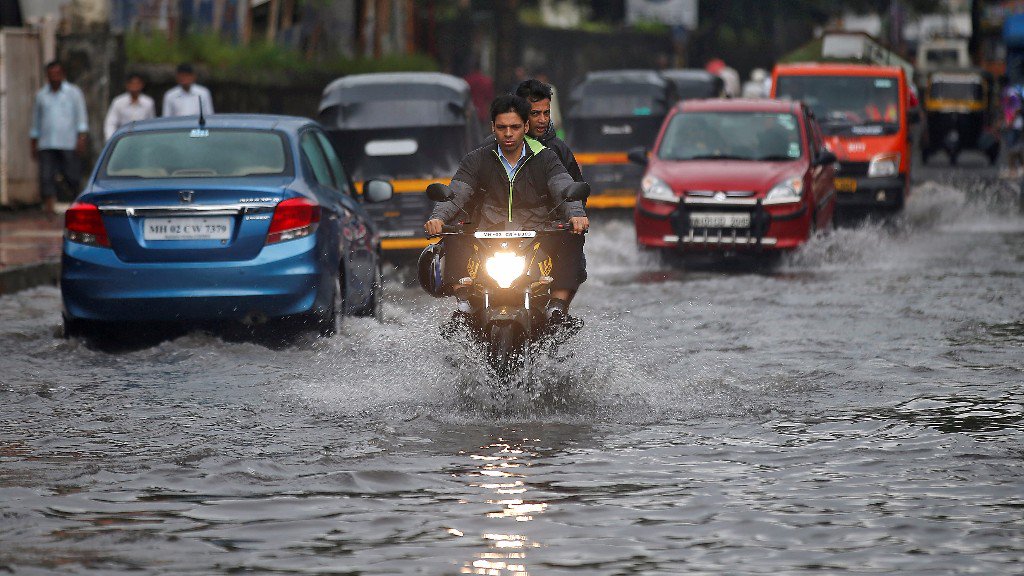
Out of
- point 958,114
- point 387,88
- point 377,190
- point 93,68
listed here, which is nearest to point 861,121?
point 387,88

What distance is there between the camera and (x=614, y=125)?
25.0 metres

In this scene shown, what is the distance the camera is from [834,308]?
1434 cm

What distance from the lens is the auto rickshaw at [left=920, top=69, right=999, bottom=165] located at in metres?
45.4

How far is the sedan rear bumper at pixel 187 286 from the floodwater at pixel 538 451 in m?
0.27

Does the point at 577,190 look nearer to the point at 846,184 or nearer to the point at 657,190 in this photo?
the point at 657,190

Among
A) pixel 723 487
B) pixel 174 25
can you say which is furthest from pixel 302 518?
pixel 174 25

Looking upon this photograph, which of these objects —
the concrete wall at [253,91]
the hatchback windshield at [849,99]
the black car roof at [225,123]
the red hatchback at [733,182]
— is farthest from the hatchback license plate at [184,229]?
the concrete wall at [253,91]

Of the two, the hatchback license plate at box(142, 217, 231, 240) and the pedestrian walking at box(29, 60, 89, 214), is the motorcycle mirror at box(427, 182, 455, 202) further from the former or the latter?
the pedestrian walking at box(29, 60, 89, 214)

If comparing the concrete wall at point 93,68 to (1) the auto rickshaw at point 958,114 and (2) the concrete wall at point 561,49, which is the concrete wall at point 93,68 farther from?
(2) the concrete wall at point 561,49

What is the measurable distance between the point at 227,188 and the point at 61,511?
4.80 metres

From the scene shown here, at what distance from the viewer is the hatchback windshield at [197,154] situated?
12.0 m

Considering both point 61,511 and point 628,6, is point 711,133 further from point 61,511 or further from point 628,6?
point 628,6

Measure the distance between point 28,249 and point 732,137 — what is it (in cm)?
707

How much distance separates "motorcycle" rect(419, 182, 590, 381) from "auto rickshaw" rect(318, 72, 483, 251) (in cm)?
828
